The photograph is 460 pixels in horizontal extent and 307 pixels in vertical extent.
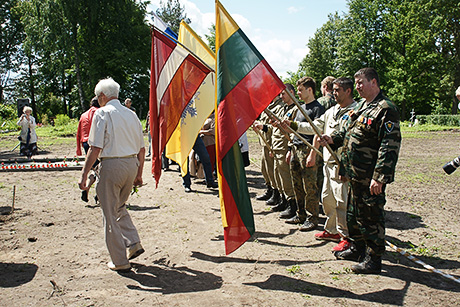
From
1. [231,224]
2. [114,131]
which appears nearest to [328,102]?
[231,224]

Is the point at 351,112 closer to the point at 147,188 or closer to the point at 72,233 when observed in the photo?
the point at 72,233

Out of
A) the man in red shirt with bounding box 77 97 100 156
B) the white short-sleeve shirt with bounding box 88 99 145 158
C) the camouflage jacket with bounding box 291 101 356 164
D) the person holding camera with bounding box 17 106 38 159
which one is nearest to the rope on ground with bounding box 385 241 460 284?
the camouflage jacket with bounding box 291 101 356 164

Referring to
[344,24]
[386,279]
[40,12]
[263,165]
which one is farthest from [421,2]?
[386,279]

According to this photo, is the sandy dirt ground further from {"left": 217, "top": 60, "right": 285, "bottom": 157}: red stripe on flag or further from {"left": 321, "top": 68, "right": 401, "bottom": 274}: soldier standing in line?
{"left": 217, "top": 60, "right": 285, "bottom": 157}: red stripe on flag

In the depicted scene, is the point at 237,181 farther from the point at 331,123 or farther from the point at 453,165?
the point at 453,165

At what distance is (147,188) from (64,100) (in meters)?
54.1

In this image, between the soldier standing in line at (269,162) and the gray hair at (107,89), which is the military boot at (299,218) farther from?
the gray hair at (107,89)

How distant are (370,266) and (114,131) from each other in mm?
3352

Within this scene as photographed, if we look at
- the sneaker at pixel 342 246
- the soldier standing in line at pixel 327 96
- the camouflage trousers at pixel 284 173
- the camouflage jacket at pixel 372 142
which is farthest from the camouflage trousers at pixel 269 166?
the camouflage jacket at pixel 372 142

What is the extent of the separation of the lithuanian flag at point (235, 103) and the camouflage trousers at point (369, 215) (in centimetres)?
128

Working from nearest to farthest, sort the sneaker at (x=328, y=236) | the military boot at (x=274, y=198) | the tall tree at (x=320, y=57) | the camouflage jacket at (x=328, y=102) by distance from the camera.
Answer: the sneaker at (x=328, y=236), the camouflage jacket at (x=328, y=102), the military boot at (x=274, y=198), the tall tree at (x=320, y=57)

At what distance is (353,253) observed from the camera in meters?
4.77

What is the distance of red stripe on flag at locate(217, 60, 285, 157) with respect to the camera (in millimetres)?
4238

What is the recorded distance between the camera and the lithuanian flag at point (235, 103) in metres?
4.23
